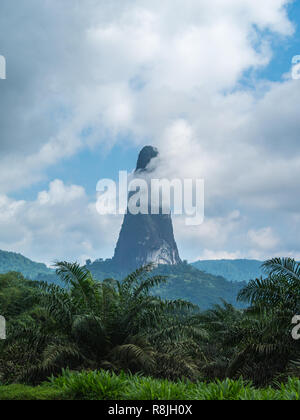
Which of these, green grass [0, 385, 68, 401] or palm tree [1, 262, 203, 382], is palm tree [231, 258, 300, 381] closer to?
palm tree [1, 262, 203, 382]

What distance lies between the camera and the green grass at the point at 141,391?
5652 millimetres

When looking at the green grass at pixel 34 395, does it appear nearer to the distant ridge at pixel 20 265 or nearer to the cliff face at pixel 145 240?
the distant ridge at pixel 20 265

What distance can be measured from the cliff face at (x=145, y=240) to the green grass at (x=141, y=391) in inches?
6745

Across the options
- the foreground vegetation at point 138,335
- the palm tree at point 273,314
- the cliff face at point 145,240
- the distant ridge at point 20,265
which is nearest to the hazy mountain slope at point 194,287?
the cliff face at point 145,240

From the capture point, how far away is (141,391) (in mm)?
5891

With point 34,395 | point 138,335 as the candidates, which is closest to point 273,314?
point 138,335

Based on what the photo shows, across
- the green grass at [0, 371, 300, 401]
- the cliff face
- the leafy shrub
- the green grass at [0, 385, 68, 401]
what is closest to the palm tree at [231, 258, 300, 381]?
the green grass at [0, 371, 300, 401]

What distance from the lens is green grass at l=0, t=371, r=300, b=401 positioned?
5.65 metres

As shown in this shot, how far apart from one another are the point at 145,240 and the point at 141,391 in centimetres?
17504

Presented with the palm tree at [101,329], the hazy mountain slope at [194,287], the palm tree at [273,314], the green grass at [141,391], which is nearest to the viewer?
the green grass at [141,391]

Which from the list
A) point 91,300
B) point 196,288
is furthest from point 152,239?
point 91,300
